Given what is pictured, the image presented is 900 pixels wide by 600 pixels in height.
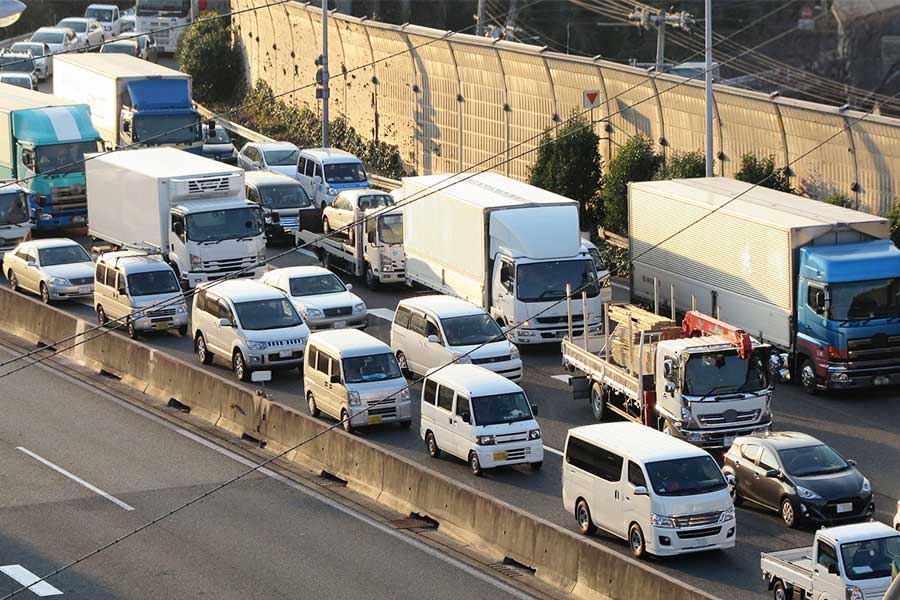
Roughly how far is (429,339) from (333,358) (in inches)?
120

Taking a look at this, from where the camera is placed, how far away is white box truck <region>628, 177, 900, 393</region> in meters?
34.8

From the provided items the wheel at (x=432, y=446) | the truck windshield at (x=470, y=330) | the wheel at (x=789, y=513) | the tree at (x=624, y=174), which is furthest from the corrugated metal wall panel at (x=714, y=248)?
the wheel at (x=789, y=513)

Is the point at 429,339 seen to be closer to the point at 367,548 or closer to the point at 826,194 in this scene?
the point at 367,548

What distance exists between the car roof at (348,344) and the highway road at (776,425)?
1519 millimetres

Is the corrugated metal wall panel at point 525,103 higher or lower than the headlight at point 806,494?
higher

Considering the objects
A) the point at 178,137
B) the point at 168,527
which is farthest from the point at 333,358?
the point at 178,137

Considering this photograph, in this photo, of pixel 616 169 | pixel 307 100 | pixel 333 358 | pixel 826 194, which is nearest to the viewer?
pixel 333 358

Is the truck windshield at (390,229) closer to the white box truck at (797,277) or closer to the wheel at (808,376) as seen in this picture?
the white box truck at (797,277)

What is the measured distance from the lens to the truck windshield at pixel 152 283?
4034 cm

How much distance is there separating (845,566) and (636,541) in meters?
4.05

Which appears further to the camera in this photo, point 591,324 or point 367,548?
point 591,324

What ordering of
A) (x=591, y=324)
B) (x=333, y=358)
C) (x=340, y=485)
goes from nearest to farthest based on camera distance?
1. (x=340, y=485)
2. (x=333, y=358)
3. (x=591, y=324)

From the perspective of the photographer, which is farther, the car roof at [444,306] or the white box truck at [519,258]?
the white box truck at [519,258]

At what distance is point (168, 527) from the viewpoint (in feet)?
92.4
